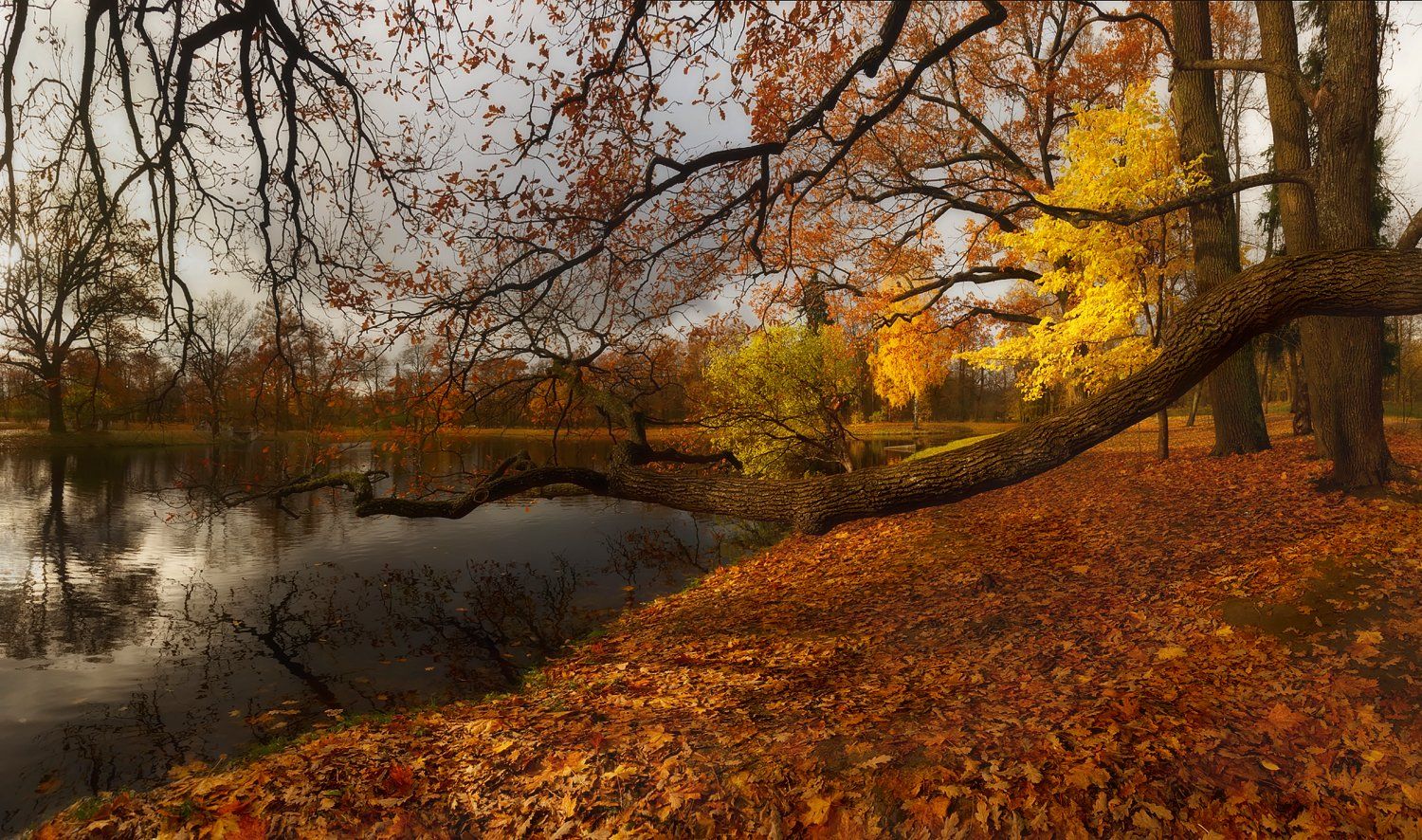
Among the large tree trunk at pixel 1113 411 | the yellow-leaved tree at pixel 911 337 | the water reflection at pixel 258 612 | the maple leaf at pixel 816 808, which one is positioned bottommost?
the water reflection at pixel 258 612

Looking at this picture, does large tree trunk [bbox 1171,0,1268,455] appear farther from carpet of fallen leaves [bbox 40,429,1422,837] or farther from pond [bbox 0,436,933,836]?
pond [bbox 0,436,933,836]

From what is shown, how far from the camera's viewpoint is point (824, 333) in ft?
58.3

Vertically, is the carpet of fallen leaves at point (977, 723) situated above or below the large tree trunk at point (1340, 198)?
below

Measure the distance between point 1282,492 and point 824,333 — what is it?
10518 mm

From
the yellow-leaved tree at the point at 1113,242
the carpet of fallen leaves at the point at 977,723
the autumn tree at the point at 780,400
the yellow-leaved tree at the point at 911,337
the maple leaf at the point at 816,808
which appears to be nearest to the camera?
the carpet of fallen leaves at the point at 977,723

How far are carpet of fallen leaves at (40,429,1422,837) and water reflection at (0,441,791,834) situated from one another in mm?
1914

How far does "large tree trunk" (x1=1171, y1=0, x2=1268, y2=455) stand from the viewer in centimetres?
1217

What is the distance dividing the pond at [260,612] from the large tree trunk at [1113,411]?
15.9 feet

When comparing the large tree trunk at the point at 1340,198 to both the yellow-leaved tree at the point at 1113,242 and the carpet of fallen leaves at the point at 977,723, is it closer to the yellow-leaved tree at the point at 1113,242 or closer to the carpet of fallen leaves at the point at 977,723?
the carpet of fallen leaves at the point at 977,723

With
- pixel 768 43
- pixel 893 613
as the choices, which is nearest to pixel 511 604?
pixel 893 613

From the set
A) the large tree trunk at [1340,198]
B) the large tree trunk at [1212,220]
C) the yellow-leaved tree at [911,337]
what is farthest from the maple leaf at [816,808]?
the yellow-leaved tree at [911,337]

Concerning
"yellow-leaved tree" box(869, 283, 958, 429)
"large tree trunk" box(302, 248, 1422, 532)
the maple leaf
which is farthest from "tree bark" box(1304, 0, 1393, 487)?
"yellow-leaved tree" box(869, 283, 958, 429)

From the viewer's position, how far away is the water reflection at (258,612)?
305 inches

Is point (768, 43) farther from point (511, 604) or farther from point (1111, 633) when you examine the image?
point (511, 604)
